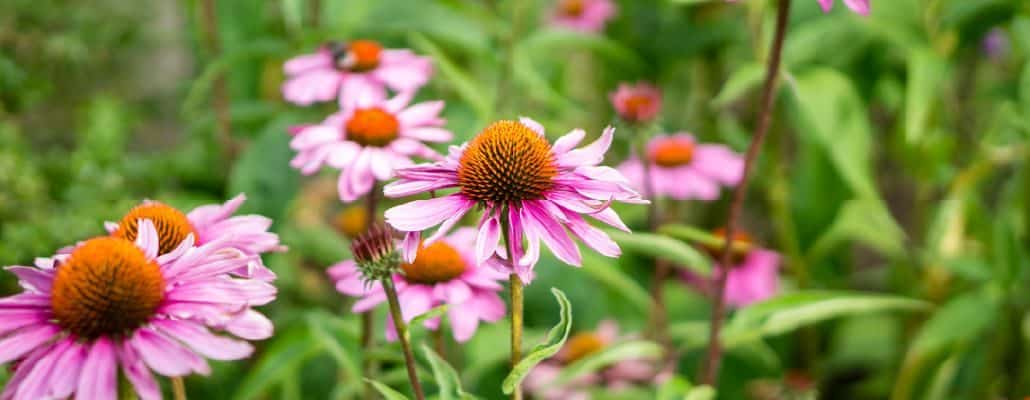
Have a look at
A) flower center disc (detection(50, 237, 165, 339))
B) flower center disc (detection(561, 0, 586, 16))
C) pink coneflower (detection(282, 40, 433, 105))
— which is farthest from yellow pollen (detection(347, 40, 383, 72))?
flower center disc (detection(561, 0, 586, 16))

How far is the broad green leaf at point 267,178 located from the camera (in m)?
0.98

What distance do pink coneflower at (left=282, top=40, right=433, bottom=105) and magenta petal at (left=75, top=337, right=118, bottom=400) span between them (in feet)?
1.48

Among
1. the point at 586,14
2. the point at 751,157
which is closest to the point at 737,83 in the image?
the point at 751,157

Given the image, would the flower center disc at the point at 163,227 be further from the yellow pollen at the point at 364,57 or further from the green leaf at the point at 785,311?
Result: the green leaf at the point at 785,311

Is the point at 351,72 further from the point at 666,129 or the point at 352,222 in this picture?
the point at 666,129

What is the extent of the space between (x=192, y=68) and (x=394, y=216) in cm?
134

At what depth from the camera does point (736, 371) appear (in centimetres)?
125

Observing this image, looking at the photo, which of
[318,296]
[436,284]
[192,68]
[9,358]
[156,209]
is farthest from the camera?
[192,68]

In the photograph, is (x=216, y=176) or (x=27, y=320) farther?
(x=216, y=176)

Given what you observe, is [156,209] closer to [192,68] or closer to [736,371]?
[736,371]

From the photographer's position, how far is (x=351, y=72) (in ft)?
3.14

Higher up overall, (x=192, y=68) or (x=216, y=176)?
(x=192, y=68)

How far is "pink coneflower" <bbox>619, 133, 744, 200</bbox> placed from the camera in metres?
1.09

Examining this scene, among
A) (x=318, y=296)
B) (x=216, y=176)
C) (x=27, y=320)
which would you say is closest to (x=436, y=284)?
(x=27, y=320)
